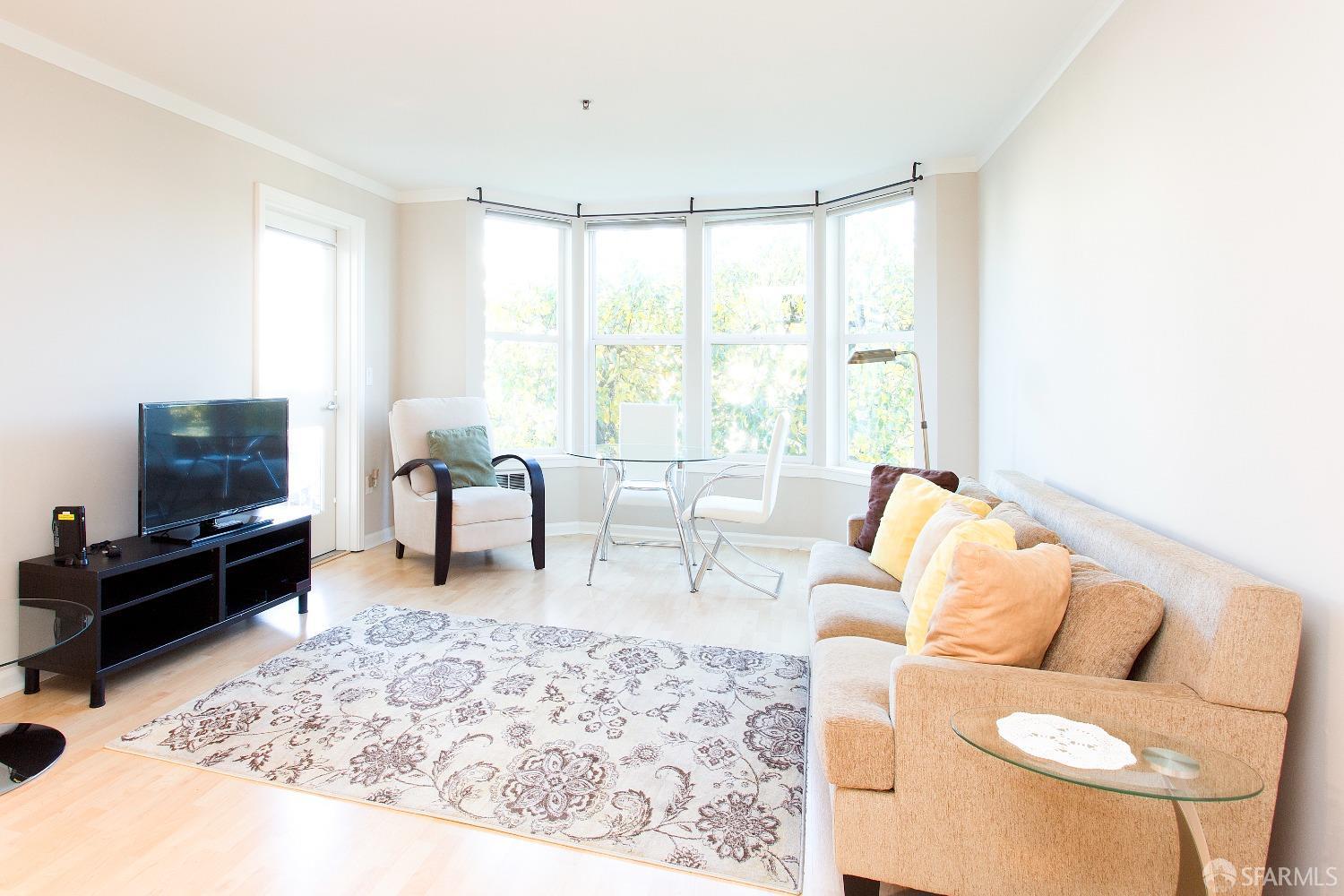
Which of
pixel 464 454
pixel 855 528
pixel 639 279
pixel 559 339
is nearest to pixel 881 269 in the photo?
pixel 639 279

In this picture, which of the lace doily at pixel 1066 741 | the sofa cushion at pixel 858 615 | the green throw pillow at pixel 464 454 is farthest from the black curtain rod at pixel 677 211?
the lace doily at pixel 1066 741

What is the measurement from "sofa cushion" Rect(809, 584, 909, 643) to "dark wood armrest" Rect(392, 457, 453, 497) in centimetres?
240

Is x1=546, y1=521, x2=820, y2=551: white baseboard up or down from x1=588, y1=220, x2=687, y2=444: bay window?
down

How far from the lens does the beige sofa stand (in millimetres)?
1294

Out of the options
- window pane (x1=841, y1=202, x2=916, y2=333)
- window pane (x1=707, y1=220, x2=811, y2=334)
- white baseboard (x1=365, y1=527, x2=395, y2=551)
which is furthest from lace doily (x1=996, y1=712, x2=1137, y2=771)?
white baseboard (x1=365, y1=527, x2=395, y2=551)

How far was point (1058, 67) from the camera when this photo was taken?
9.37 ft

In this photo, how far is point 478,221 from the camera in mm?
5008

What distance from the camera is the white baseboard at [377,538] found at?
4812mm

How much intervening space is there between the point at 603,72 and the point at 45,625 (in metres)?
2.87

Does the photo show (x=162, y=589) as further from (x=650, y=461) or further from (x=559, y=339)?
(x=559, y=339)

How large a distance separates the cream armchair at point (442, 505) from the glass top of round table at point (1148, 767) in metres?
3.44

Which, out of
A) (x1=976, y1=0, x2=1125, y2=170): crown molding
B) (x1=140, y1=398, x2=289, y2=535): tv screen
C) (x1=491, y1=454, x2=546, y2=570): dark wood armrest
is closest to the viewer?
(x1=976, y1=0, x2=1125, y2=170): crown molding

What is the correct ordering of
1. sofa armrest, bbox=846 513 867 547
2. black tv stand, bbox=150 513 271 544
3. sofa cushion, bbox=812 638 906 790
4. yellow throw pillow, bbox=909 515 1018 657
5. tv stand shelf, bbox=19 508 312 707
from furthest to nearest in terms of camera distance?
sofa armrest, bbox=846 513 867 547 → black tv stand, bbox=150 513 271 544 → tv stand shelf, bbox=19 508 312 707 → yellow throw pillow, bbox=909 515 1018 657 → sofa cushion, bbox=812 638 906 790

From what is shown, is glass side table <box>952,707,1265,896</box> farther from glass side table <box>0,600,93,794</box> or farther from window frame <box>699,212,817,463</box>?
window frame <box>699,212,817,463</box>
